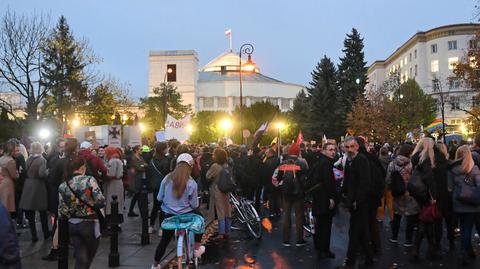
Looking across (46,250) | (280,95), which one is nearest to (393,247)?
(46,250)

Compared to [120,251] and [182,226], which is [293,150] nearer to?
[120,251]

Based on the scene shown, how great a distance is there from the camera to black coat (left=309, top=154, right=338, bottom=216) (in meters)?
8.84

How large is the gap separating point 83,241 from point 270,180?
8845 mm

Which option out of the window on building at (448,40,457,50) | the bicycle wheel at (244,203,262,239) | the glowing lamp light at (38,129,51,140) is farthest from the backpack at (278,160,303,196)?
the window on building at (448,40,457,50)

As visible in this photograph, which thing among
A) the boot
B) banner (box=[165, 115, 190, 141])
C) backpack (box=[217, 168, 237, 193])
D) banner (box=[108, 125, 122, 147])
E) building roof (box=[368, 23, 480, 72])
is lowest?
the boot

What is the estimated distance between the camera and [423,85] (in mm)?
88312

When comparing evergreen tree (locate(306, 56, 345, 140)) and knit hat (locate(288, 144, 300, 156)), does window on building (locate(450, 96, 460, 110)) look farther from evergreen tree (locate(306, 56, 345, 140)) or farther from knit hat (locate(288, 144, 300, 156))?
knit hat (locate(288, 144, 300, 156))

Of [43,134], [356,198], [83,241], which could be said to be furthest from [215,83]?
[83,241]

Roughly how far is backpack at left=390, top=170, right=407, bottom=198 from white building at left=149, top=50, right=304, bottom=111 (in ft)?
341

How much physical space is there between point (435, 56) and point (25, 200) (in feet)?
277

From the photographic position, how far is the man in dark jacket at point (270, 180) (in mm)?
14656

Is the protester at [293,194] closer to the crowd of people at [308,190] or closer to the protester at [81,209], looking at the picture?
the crowd of people at [308,190]

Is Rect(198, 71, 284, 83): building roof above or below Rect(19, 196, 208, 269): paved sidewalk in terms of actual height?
above

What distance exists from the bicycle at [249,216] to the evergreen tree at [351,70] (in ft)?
150
